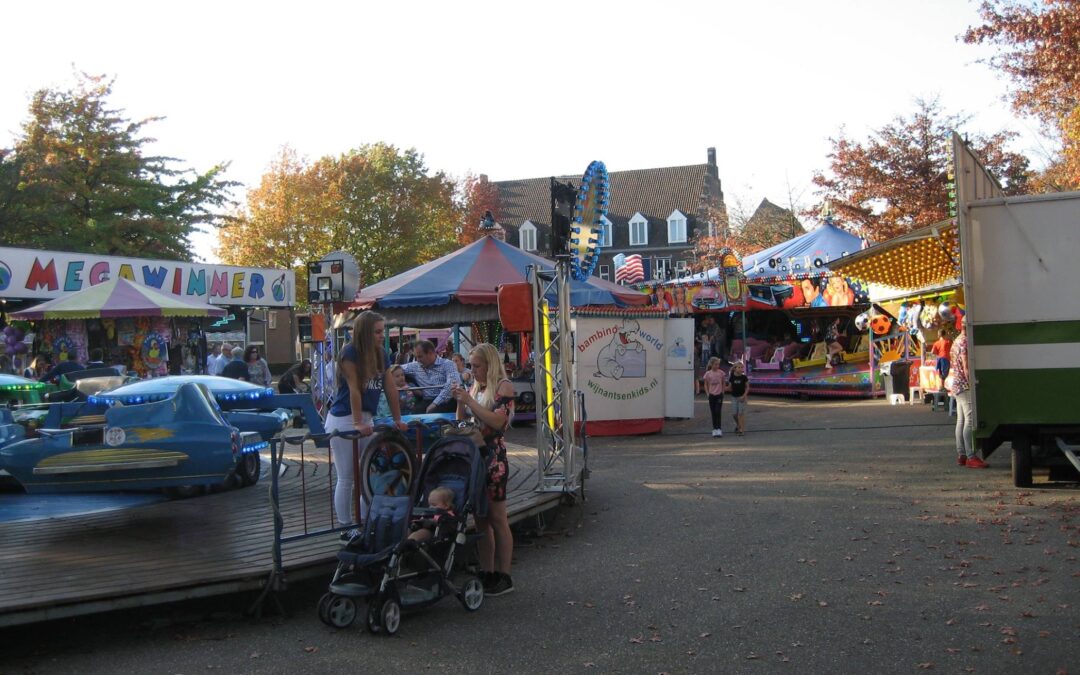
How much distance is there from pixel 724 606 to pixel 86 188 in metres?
37.0

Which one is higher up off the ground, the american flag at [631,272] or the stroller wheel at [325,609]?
the american flag at [631,272]

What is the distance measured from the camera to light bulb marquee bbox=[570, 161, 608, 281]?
10047mm

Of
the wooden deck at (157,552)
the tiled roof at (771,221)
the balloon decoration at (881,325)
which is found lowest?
the wooden deck at (157,552)

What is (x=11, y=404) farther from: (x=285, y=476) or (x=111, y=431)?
(x=111, y=431)

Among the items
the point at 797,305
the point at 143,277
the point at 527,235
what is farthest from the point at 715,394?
the point at 527,235

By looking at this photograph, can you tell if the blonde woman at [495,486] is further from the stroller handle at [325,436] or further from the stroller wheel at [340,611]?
the stroller wheel at [340,611]

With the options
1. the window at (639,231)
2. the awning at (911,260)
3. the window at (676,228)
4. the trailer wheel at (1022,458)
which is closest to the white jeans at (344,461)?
the trailer wheel at (1022,458)

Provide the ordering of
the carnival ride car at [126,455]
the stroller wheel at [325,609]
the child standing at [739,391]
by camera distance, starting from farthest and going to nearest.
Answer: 1. the child standing at [739,391]
2. the carnival ride car at [126,455]
3. the stroller wheel at [325,609]

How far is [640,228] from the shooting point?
70.5m

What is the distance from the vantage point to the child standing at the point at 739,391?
55.2 ft

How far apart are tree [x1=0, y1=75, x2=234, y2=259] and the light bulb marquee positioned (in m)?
30.5

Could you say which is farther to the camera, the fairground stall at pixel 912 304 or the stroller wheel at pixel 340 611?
the fairground stall at pixel 912 304

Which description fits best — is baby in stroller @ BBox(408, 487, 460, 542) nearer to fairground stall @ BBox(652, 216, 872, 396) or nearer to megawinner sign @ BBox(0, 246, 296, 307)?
fairground stall @ BBox(652, 216, 872, 396)

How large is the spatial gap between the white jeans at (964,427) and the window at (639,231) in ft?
191
